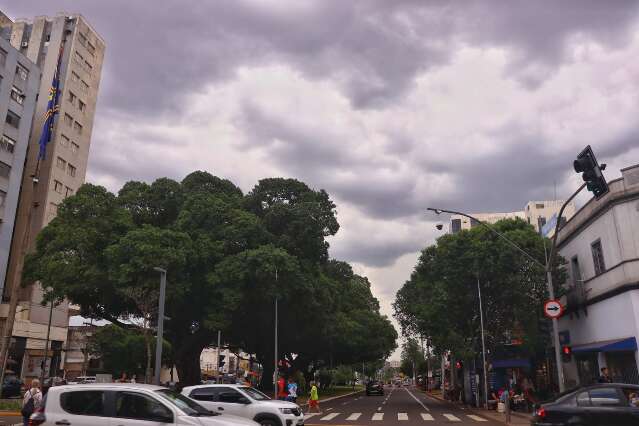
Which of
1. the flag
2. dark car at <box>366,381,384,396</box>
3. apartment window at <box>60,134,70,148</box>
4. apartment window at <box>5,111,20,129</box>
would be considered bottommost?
dark car at <box>366,381,384,396</box>

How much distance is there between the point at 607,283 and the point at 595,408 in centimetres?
1652

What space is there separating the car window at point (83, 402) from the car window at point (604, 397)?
9.91 metres

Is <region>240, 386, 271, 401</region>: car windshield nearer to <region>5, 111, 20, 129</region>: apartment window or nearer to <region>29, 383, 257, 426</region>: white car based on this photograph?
<region>29, 383, 257, 426</region>: white car

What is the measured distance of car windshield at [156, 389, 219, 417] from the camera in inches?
Result: 331

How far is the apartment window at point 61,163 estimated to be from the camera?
5788 cm

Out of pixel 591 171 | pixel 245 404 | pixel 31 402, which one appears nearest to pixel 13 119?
pixel 31 402

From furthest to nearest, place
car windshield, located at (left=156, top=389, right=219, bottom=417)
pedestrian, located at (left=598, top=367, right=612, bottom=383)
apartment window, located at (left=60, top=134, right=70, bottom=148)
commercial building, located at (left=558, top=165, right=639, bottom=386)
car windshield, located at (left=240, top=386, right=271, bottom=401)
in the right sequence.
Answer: apartment window, located at (left=60, top=134, right=70, bottom=148), commercial building, located at (left=558, top=165, right=639, bottom=386), pedestrian, located at (left=598, top=367, right=612, bottom=383), car windshield, located at (left=240, top=386, right=271, bottom=401), car windshield, located at (left=156, top=389, right=219, bottom=417)

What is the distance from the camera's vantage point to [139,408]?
8211 millimetres

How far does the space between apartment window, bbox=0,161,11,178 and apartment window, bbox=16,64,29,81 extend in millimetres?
9359

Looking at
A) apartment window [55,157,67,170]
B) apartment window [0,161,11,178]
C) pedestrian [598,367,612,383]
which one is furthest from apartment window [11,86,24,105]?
pedestrian [598,367,612,383]

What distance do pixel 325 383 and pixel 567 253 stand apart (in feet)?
163

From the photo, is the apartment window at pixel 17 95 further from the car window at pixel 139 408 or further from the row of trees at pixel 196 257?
the car window at pixel 139 408

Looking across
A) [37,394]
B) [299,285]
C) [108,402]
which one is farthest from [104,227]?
[108,402]

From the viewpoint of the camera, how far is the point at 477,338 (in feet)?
111
